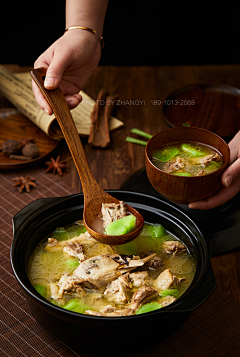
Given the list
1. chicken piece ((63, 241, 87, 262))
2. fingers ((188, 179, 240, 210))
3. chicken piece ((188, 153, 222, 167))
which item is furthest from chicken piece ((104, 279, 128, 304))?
chicken piece ((188, 153, 222, 167))

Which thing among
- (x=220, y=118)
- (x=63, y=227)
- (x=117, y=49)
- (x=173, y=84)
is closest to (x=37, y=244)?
A: (x=63, y=227)

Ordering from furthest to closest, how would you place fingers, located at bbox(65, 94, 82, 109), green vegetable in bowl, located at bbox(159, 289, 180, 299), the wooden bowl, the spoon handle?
fingers, located at bbox(65, 94, 82, 109) < the spoon handle < the wooden bowl < green vegetable in bowl, located at bbox(159, 289, 180, 299)

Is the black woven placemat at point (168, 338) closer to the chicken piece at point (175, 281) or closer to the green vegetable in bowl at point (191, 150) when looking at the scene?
the chicken piece at point (175, 281)

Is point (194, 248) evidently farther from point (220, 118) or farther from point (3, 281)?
point (220, 118)

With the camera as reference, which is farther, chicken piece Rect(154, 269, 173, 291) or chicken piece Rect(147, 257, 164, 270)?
chicken piece Rect(147, 257, 164, 270)

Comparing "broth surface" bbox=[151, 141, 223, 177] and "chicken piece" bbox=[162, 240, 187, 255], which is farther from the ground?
"broth surface" bbox=[151, 141, 223, 177]

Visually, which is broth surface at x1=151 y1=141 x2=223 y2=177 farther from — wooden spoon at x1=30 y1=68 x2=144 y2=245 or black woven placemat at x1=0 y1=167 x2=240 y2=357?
black woven placemat at x1=0 y1=167 x2=240 y2=357

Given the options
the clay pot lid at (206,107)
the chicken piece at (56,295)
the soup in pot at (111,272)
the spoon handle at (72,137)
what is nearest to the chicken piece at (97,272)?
the soup in pot at (111,272)
